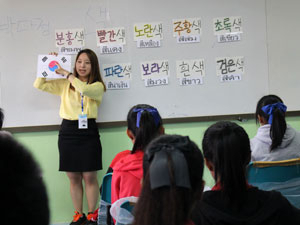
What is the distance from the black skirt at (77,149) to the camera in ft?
9.52

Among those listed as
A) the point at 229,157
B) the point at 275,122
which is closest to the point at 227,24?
the point at 275,122

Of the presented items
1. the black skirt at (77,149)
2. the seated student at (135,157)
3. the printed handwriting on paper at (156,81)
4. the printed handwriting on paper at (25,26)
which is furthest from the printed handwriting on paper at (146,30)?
the seated student at (135,157)

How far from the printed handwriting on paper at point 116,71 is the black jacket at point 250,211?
6.62 ft

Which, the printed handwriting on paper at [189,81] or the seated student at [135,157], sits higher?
the printed handwriting on paper at [189,81]

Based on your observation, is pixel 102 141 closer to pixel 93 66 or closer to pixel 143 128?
pixel 93 66

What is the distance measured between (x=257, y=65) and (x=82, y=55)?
1.60 m

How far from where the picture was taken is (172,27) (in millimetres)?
3037

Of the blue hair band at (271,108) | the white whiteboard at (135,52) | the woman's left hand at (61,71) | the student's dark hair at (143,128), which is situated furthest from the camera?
the white whiteboard at (135,52)

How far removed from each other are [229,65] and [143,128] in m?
1.53

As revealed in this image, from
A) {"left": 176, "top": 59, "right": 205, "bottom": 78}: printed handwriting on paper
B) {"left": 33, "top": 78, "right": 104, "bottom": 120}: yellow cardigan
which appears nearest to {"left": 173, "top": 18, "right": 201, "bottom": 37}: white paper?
{"left": 176, "top": 59, "right": 205, "bottom": 78}: printed handwriting on paper

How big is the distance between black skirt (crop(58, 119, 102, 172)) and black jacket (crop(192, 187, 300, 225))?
1.86 meters

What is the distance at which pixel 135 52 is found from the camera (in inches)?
120

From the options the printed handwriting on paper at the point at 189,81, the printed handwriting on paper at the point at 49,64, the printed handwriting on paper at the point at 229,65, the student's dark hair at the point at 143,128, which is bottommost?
the student's dark hair at the point at 143,128

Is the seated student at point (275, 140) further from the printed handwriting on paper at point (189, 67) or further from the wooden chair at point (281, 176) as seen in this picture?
the printed handwriting on paper at point (189, 67)
